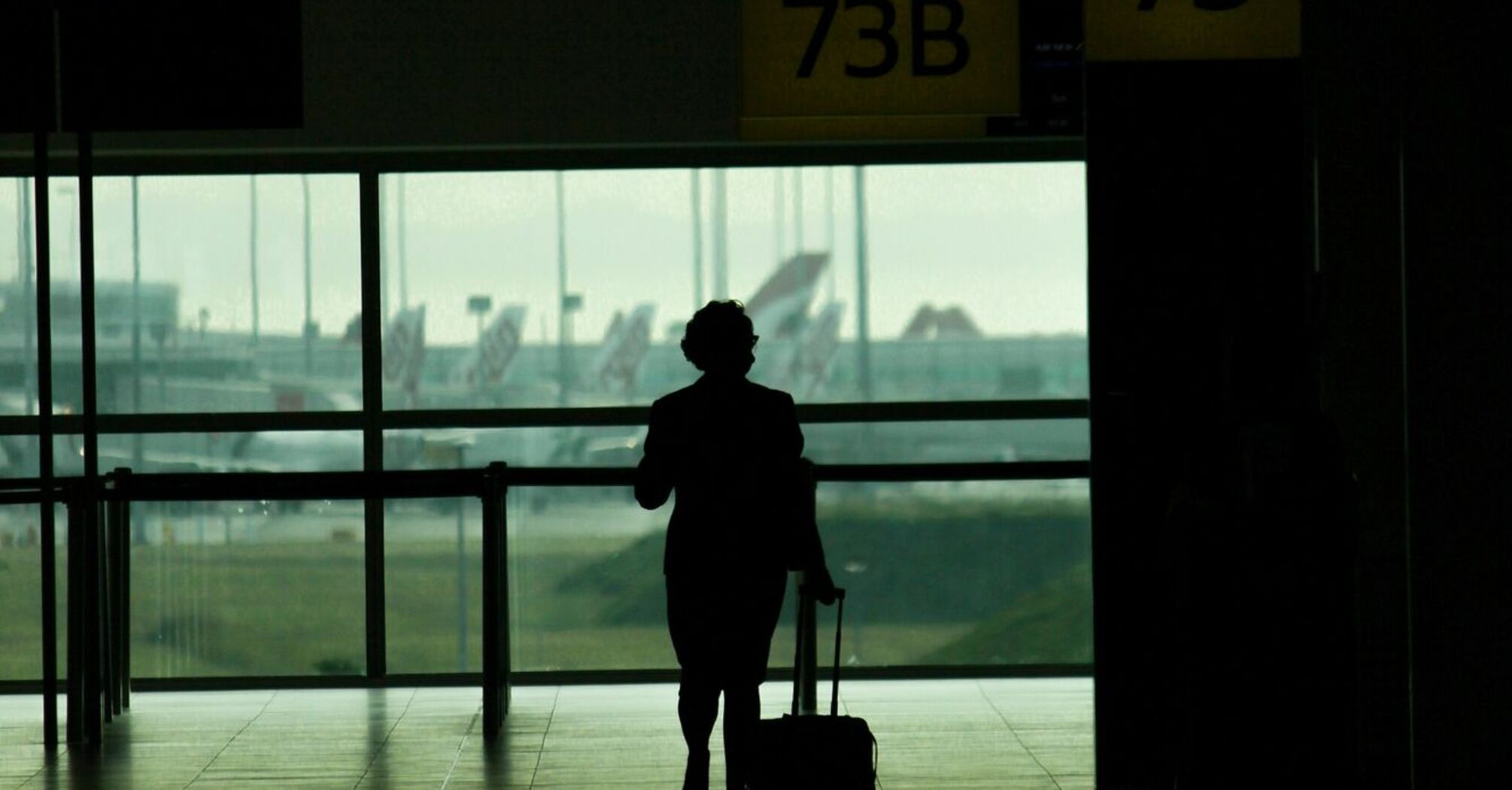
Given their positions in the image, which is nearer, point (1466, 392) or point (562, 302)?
point (1466, 392)

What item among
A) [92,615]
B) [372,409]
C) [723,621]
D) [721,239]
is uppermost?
[721,239]

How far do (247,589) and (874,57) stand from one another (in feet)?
13.1

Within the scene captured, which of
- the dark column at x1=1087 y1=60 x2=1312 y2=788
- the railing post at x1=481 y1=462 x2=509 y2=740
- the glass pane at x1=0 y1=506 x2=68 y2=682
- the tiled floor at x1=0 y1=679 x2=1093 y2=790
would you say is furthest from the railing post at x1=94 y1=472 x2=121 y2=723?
the dark column at x1=1087 y1=60 x2=1312 y2=788

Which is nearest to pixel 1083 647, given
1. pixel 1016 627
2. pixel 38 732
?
pixel 1016 627

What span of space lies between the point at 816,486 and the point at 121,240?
10.6 ft

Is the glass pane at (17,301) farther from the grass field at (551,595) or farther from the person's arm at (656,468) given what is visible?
the person's arm at (656,468)

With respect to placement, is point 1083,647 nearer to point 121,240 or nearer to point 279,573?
point 279,573

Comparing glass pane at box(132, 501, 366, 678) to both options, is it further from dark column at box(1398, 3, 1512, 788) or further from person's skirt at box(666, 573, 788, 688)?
dark column at box(1398, 3, 1512, 788)

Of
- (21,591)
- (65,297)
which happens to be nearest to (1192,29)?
(65,297)

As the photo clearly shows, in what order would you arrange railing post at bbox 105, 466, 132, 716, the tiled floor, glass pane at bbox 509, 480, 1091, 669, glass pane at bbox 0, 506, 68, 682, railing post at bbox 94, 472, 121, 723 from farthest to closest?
glass pane at bbox 509, 480, 1091, 669
glass pane at bbox 0, 506, 68, 682
railing post at bbox 105, 466, 132, 716
railing post at bbox 94, 472, 121, 723
the tiled floor

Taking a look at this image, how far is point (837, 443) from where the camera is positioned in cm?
760

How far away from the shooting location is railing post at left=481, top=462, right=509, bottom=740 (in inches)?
249

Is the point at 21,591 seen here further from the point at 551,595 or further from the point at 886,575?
the point at 886,575

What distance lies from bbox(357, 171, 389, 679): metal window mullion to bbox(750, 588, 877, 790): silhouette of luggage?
11.6 ft
